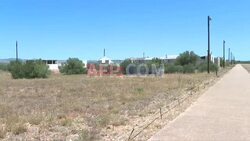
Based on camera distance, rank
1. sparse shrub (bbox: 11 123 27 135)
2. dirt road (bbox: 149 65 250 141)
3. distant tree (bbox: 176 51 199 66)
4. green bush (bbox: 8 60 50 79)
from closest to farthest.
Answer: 1. dirt road (bbox: 149 65 250 141)
2. sparse shrub (bbox: 11 123 27 135)
3. green bush (bbox: 8 60 50 79)
4. distant tree (bbox: 176 51 199 66)

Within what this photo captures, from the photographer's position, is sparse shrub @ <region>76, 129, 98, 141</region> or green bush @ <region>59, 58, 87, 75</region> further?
green bush @ <region>59, 58, 87, 75</region>

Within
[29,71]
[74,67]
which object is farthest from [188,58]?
[29,71]

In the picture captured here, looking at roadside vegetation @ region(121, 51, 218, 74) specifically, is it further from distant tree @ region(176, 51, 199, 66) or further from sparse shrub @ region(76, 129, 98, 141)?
sparse shrub @ region(76, 129, 98, 141)

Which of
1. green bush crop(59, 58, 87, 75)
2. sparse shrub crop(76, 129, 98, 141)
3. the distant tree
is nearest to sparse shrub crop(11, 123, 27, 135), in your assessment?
sparse shrub crop(76, 129, 98, 141)

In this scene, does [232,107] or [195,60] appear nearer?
[232,107]

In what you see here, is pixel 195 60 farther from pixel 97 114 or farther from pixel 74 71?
pixel 97 114

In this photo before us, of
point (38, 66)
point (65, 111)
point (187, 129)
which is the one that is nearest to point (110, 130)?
point (187, 129)

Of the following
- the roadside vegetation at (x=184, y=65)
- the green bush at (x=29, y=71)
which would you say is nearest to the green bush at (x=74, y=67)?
the roadside vegetation at (x=184, y=65)

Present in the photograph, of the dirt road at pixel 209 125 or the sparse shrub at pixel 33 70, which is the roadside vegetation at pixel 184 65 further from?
the dirt road at pixel 209 125

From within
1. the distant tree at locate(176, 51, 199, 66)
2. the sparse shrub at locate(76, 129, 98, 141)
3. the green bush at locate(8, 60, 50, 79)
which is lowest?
the sparse shrub at locate(76, 129, 98, 141)

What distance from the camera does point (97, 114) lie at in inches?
437

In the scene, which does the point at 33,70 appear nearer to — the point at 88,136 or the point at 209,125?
the point at 209,125

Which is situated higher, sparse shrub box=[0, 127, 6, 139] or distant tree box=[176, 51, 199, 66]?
distant tree box=[176, 51, 199, 66]

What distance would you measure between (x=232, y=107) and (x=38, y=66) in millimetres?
35571
